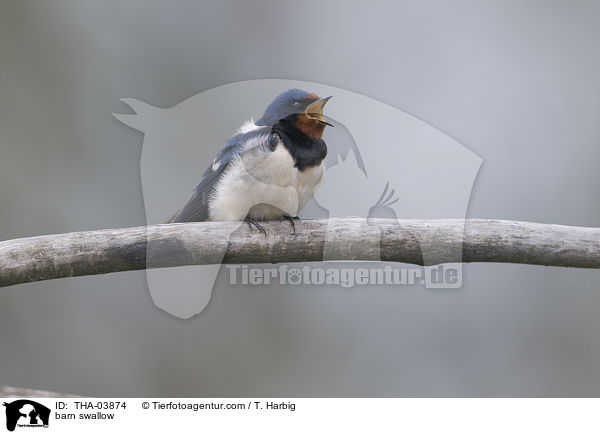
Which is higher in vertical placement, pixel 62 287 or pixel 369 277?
pixel 62 287

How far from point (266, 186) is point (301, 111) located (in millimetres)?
262

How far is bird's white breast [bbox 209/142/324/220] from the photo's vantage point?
1.84m

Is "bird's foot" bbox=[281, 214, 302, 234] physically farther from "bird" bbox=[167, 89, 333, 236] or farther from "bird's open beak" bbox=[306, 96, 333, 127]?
"bird's open beak" bbox=[306, 96, 333, 127]

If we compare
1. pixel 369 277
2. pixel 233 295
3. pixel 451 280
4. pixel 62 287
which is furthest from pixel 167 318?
pixel 451 280

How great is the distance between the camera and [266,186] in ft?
6.07

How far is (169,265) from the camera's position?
1.58 m

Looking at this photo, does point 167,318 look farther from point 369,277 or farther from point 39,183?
point 369,277

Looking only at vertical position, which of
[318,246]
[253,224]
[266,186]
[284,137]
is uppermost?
[284,137]

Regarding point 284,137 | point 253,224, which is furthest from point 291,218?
point 284,137

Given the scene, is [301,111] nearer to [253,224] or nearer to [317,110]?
[317,110]

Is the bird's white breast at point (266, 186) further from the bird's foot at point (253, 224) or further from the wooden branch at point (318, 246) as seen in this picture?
the wooden branch at point (318, 246)

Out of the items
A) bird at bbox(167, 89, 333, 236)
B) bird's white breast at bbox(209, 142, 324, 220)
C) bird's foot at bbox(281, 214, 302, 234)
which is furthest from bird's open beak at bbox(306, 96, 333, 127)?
bird's foot at bbox(281, 214, 302, 234)

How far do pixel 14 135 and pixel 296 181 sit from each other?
6.58 feet

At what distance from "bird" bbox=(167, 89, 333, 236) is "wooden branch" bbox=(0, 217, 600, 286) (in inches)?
8.0
